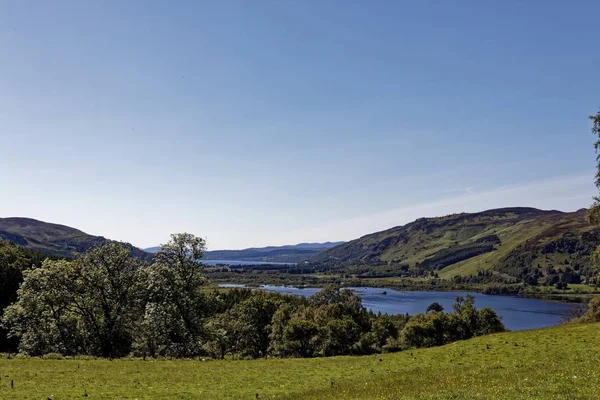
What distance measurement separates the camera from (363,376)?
34531 millimetres

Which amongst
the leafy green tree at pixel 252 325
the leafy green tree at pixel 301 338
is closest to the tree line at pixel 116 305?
the leafy green tree at pixel 301 338

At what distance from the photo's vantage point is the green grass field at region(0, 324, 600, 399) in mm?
22500

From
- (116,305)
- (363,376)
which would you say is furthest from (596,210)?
(116,305)

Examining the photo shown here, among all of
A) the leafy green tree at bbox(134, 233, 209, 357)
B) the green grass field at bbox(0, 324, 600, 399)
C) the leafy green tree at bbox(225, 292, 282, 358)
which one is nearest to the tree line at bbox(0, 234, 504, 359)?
Result: the leafy green tree at bbox(134, 233, 209, 357)

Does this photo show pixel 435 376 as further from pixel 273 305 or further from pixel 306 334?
pixel 273 305

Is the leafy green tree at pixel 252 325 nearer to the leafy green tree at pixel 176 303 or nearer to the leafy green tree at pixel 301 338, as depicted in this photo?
the leafy green tree at pixel 301 338

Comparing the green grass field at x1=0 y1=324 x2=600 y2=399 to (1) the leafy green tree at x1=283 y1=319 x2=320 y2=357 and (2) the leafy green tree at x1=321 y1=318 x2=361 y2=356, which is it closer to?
(1) the leafy green tree at x1=283 y1=319 x2=320 y2=357

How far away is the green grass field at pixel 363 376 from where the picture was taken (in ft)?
73.8

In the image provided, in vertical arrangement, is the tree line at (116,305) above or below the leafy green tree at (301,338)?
above

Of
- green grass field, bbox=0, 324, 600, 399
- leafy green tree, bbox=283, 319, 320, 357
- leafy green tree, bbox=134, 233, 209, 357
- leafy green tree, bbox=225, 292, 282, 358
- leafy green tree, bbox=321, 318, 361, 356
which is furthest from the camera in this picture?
leafy green tree, bbox=225, 292, 282, 358

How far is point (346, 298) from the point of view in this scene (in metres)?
131

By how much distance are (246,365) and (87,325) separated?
31.3m

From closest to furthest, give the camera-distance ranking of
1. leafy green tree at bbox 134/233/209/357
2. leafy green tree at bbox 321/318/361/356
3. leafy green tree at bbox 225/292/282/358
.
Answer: leafy green tree at bbox 134/233/209/357 < leafy green tree at bbox 321/318/361/356 < leafy green tree at bbox 225/292/282/358

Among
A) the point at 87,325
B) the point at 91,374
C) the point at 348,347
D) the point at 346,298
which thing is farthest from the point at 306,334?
the point at 91,374
